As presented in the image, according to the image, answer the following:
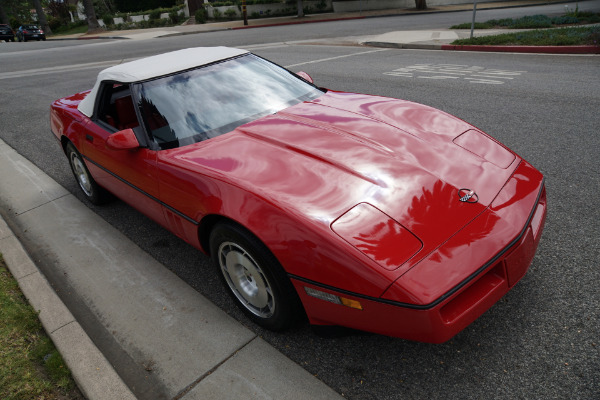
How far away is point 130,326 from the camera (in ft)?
9.00

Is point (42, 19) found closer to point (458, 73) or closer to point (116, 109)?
point (458, 73)

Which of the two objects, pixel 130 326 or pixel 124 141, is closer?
pixel 130 326

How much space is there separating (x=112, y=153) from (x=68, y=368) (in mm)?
1624

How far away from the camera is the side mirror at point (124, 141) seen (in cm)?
286

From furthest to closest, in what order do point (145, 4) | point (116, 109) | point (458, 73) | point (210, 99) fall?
1. point (145, 4)
2. point (458, 73)
3. point (116, 109)
4. point (210, 99)

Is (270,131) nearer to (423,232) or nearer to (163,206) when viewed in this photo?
(163,206)

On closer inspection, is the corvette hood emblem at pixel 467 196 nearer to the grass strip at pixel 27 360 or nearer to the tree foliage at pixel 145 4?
the grass strip at pixel 27 360

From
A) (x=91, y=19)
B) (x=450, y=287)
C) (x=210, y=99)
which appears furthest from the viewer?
(x=91, y=19)

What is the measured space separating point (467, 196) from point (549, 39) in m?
10.8

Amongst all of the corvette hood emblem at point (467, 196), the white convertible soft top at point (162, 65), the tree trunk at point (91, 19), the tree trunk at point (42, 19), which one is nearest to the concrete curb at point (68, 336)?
the white convertible soft top at point (162, 65)

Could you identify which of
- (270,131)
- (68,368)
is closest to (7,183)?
(68,368)

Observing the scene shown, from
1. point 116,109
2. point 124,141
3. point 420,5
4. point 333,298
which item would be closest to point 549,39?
point 116,109

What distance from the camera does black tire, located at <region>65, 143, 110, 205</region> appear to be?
4133mm

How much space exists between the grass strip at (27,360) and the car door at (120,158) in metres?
1.01
